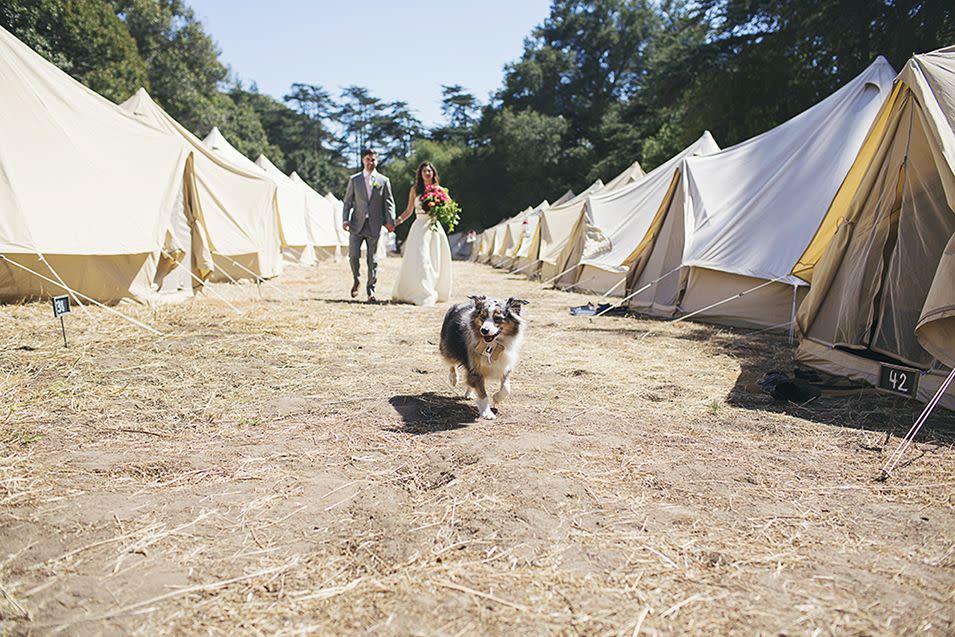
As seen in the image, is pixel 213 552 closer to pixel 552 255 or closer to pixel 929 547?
pixel 929 547

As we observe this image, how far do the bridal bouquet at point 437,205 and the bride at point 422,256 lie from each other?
7 centimetres

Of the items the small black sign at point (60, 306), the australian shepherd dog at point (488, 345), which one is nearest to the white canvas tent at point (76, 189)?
the small black sign at point (60, 306)

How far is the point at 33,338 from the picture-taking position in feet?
15.9

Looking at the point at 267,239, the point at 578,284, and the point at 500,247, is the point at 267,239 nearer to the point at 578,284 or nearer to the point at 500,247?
the point at 578,284

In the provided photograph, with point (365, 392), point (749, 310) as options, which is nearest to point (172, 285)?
point (365, 392)

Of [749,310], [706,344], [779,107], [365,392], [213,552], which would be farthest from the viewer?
[779,107]

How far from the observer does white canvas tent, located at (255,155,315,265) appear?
15.6 meters

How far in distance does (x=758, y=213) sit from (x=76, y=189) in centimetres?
777

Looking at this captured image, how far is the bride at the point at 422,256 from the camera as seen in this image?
A: 8.18 metres

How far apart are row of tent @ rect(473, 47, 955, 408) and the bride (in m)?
2.94

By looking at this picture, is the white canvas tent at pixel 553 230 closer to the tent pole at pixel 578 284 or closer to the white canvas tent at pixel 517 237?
the white canvas tent at pixel 517 237

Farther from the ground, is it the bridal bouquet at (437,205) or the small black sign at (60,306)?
the bridal bouquet at (437,205)

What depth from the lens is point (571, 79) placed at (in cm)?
4162

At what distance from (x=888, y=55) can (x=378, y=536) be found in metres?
18.2
